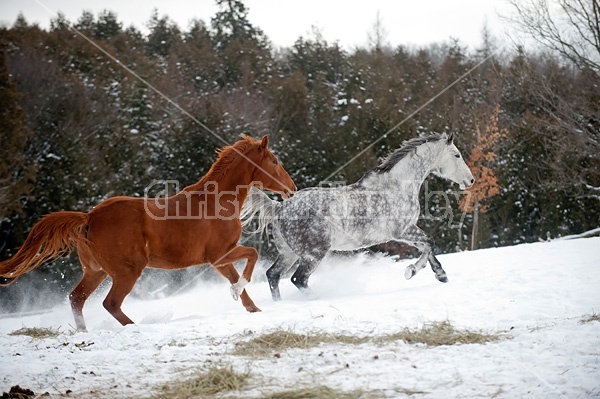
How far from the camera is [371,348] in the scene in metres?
4.69

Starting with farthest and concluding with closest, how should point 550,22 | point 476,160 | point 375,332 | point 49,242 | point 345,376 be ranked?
point 476,160 → point 550,22 → point 49,242 → point 375,332 → point 345,376

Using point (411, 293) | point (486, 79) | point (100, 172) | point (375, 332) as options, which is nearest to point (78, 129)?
point (100, 172)

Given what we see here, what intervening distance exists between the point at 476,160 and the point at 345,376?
2092cm

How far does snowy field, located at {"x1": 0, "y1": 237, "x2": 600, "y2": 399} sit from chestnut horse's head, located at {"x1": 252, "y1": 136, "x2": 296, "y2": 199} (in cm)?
146

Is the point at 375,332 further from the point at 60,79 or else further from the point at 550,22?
the point at 60,79

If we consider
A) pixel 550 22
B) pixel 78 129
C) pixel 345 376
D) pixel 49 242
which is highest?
pixel 550 22

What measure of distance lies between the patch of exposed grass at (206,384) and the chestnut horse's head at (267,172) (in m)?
3.57

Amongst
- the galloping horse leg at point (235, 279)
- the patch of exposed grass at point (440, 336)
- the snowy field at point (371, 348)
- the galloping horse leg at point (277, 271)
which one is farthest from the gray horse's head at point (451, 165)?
the patch of exposed grass at point (440, 336)

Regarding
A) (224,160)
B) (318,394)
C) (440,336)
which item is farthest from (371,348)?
(224,160)

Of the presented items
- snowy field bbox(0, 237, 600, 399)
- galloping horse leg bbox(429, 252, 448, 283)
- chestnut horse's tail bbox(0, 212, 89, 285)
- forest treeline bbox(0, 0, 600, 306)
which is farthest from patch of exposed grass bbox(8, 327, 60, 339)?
forest treeline bbox(0, 0, 600, 306)

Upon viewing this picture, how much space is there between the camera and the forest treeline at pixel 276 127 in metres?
20.2

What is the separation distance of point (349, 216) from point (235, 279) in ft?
6.12

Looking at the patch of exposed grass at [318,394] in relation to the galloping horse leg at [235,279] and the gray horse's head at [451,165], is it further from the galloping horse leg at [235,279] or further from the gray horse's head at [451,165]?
the gray horse's head at [451,165]

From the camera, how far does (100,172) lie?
22.1 metres
